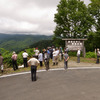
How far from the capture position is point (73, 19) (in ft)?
72.7

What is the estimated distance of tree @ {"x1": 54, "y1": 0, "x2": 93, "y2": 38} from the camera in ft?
70.9

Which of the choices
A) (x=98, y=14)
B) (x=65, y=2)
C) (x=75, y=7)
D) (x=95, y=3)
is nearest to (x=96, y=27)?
(x=98, y=14)

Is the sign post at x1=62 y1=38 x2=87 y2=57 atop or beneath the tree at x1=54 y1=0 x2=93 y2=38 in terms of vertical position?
beneath

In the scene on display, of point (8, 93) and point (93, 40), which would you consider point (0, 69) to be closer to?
point (8, 93)

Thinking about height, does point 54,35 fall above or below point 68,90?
above

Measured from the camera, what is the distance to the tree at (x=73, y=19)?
21.6 meters

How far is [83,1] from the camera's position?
23.1 metres

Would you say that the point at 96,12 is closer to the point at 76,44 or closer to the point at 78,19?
the point at 78,19

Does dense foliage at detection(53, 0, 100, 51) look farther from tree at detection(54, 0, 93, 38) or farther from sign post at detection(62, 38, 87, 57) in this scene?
sign post at detection(62, 38, 87, 57)

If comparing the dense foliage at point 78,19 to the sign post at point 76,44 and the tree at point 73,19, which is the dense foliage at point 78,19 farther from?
the sign post at point 76,44

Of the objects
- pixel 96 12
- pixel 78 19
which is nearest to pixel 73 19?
pixel 78 19

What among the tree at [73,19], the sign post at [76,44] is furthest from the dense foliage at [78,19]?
the sign post at [76,44]

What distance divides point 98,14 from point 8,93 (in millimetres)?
23270

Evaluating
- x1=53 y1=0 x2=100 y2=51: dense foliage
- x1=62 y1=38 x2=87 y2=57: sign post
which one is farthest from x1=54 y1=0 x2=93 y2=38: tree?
x1=62 y1=38 x2=87 y2=57: sign post
